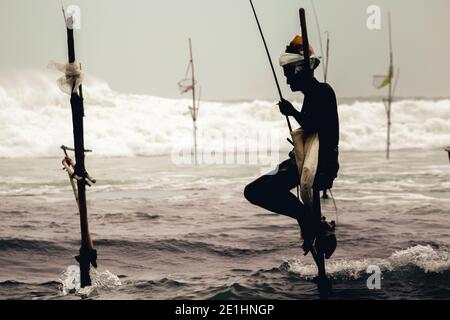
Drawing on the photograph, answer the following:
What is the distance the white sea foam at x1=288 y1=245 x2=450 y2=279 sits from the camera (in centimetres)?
565

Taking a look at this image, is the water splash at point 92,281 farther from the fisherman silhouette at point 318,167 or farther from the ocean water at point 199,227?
the fisherman silhouette at point 318,167

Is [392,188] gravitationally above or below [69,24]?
below

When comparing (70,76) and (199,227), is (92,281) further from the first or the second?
(199,227)

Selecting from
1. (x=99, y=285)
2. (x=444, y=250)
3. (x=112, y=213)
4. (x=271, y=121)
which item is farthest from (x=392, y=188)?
(x=271, y=121)

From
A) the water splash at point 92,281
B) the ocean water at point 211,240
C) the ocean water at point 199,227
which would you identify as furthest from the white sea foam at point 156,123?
the water splash at point 92,281

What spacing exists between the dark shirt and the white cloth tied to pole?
55.2 inches

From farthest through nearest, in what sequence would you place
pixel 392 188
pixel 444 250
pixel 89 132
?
pixel 89 132, pixel 392 188, pixel 444 250

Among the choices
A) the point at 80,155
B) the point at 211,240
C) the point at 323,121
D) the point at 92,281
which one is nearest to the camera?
the point at 323,121

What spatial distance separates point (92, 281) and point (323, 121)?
221cm

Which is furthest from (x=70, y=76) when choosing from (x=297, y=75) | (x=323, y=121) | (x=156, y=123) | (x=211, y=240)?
(x=156, y=123)

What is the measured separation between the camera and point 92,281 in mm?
Answer: 5496
